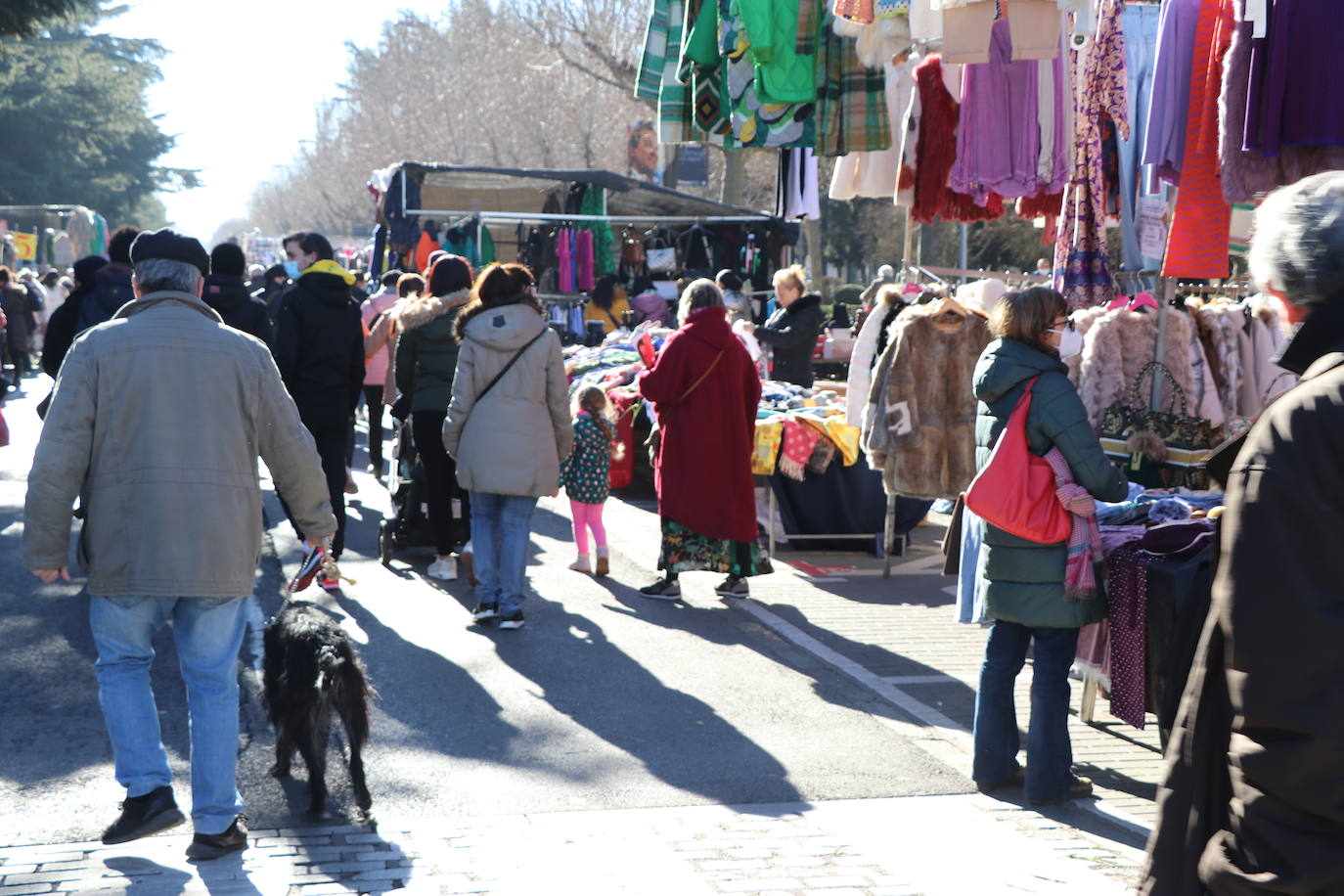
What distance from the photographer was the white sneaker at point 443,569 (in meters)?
9.41

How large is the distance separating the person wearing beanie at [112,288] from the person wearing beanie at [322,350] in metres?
0.93

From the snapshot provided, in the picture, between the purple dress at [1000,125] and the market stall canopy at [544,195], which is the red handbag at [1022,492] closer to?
the purple dress at [1000,125]

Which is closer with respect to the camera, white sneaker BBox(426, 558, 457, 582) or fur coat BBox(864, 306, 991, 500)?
fur coat BBox(864, 306, 991, 500)

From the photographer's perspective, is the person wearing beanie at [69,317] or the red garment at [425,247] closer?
the person wearing beanie at [69,317]

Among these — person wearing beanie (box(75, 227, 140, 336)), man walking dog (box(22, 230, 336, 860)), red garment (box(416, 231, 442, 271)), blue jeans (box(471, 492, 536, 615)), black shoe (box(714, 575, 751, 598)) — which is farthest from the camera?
red garment (box(416, 231, 442, 271))

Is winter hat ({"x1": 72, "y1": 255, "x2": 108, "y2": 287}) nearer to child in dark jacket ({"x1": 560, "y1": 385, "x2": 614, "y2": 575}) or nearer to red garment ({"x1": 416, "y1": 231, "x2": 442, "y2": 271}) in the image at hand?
child in dark jacket ({"x1": 560, "y1": 385, "x2": 614, "y2": 575})

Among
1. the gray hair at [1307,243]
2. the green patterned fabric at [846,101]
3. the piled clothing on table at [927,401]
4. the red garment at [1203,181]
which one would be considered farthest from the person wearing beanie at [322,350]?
the gray hair at [1307,243]

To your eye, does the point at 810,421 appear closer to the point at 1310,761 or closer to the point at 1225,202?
the point at 1225,202

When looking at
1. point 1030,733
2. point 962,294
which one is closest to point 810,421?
point 962,294

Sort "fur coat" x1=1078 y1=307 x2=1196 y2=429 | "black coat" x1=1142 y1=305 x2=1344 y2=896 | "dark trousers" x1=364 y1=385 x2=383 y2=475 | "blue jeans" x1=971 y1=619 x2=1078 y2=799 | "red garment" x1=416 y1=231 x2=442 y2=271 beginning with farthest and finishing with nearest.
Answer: "red garment" x1=416 y1=231 x2=442 y2=271
"dark trousers" x1=364 y1=385 x2=383 y2=475
"fur coat" x1=1078 y1=307 x2=1196 y2=429
"blue jeans" x1=971 y1=619 x2=1078 y2=799
"black coat" x1=1142 y1=305 x2=1344 y2=896

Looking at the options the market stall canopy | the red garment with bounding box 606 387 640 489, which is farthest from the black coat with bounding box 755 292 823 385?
the market stall canopy

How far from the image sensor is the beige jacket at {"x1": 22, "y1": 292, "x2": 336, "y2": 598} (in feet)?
15.0

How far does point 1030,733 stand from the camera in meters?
5.50

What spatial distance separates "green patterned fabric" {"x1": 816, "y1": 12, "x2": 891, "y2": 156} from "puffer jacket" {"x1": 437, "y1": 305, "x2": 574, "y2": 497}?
2140 millimetres
